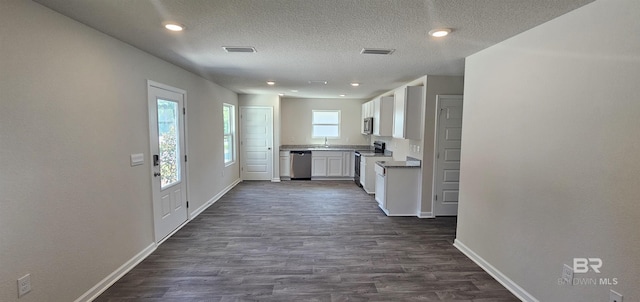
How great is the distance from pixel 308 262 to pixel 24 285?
85.5 inches

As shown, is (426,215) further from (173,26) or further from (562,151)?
(173,26)

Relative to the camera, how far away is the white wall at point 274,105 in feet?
23.1

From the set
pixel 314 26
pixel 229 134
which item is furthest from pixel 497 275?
pixel 229 134

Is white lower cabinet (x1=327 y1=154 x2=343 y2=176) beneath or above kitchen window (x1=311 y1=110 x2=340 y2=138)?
beneath

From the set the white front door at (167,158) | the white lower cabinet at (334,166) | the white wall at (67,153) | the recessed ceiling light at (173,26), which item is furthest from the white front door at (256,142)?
the recessed ceiling light at (173,26)

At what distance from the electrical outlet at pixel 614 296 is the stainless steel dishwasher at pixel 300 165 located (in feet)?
20.1

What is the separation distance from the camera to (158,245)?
333cm

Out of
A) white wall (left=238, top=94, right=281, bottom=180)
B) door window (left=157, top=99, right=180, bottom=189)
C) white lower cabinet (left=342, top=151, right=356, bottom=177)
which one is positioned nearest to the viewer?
door window (left=157, top=99, right=180, bottom=189)

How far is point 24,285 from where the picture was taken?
178 cm

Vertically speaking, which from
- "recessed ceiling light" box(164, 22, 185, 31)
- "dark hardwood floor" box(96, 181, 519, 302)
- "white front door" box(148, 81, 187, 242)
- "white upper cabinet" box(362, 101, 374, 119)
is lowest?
"dark hardwood floor" box(96, 181, 519, 302)

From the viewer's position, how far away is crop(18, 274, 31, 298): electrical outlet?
1.75m

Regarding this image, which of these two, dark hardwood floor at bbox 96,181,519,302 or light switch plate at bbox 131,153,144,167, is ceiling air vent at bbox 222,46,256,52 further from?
dark hardwood floor at bbox 96,181,519,302

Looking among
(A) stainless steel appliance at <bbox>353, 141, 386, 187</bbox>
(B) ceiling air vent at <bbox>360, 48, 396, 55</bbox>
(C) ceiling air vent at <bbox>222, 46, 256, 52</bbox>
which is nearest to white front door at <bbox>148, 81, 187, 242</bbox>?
(C) ceiling air vent at <bbox>222, 46, 256, 52</bbox>

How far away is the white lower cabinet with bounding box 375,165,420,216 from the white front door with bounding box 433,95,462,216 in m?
0.32
